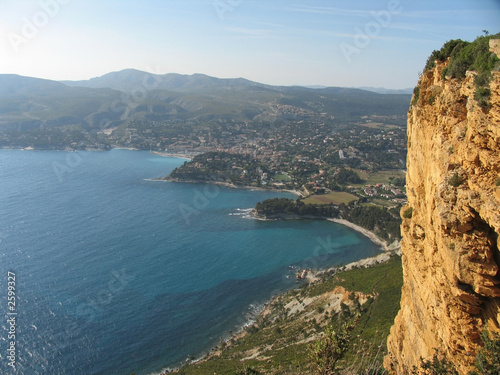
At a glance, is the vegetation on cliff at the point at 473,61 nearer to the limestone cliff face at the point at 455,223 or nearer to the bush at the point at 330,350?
the limestone cliff face at the point at 455,223

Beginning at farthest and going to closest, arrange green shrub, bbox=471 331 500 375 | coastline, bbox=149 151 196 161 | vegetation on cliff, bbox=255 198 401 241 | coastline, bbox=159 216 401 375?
coastline, bbox=149 151 196 161 → vegetation on cliff, bbox=255 198 401 241 → coastline, bbox=159 216 401 375 → green shrub, bbox=471 331 500 375

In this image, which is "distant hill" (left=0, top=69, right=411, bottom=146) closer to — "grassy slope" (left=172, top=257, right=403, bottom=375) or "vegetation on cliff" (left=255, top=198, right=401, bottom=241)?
"vegetation on cliff" (left=255, top=198, right=401, bottom=241)

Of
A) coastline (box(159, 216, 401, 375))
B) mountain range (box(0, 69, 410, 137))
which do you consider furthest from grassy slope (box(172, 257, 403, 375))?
mountain range (box(0, 69, 410, 137))

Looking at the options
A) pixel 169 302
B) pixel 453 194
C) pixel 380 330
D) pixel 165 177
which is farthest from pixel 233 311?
pixel 165 177

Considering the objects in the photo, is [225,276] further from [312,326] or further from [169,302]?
[312,326]

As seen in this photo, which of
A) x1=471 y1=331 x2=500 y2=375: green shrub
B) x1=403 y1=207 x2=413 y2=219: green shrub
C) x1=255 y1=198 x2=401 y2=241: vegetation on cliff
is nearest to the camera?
x1=471 y1=331 x2=500 y2=375: green shrub

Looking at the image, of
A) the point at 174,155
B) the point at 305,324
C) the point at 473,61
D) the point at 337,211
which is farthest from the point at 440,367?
the point at 174,155
